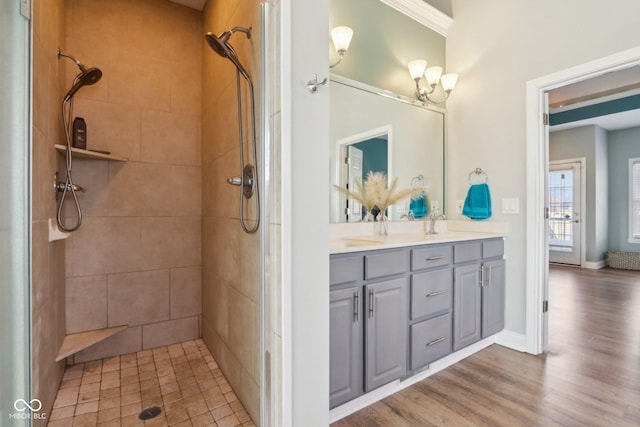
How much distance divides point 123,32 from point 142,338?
2334 mm

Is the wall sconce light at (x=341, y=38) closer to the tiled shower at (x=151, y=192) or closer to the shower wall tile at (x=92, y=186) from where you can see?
the tiled shower at (x=151, y=192)

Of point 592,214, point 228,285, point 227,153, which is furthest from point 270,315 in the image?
point 592,214

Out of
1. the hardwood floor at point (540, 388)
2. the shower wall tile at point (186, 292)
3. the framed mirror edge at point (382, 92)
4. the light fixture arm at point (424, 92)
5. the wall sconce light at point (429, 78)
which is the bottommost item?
the hardwood floor at point (540, 388)

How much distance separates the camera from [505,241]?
8.60ft

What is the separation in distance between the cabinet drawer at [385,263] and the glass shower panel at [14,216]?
1.36 metres

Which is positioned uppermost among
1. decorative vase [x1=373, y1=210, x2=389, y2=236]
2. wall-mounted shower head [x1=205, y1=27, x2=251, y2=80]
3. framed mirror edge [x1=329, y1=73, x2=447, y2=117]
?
framed mirror edge [x1=329, y1=73, x2=447, y2=117]

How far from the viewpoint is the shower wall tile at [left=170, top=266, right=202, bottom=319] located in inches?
100

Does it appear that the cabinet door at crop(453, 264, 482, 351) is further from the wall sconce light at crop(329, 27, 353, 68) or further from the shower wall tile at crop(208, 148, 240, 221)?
the wall sconce light at crop(329, 27, 353, 68)

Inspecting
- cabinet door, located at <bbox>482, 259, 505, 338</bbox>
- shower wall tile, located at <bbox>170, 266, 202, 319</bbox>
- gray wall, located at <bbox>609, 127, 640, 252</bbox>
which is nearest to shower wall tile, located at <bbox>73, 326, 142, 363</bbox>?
shower wall tile, located at <bbox>170, 266, 202, 319</bbox>

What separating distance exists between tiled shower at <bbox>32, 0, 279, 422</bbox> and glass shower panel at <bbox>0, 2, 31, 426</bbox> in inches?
30.6

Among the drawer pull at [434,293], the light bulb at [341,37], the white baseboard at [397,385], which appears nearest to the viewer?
the white baseboard at [397,385]

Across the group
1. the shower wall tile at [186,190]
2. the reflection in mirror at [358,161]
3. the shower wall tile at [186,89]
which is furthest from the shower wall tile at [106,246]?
the reflection in mirror at [358,161]

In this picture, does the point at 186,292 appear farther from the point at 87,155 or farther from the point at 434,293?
the point at 434,293

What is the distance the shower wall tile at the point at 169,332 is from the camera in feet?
8.02
